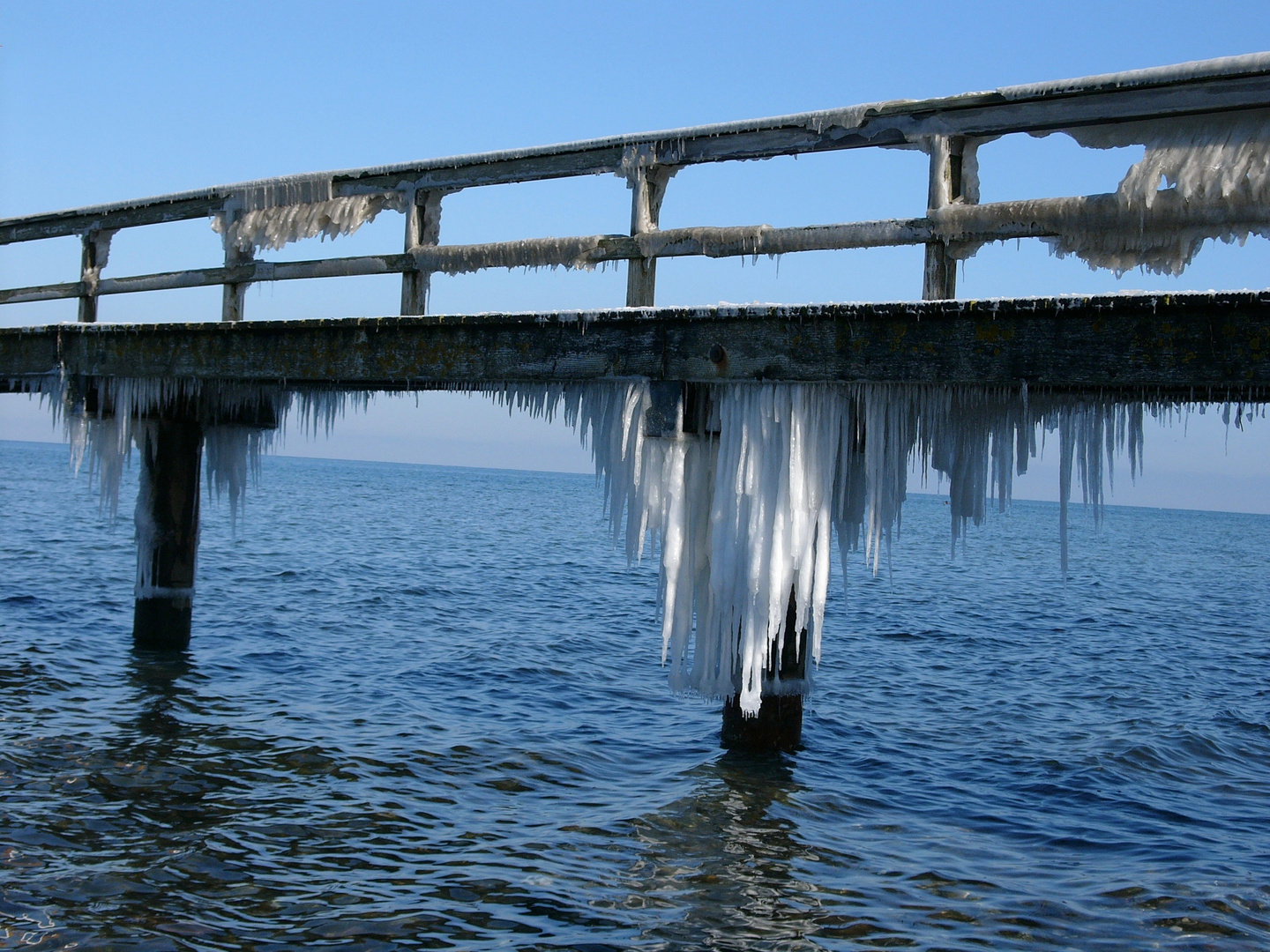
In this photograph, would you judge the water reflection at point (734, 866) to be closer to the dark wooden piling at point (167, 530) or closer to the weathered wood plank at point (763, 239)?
the weathered wood plank at point (763, 239)

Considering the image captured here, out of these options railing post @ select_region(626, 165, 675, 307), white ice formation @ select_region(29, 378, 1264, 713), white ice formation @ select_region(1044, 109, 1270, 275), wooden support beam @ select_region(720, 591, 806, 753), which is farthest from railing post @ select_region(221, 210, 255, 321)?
white ice formation @ select_region(1044, 109, 1270, 275)

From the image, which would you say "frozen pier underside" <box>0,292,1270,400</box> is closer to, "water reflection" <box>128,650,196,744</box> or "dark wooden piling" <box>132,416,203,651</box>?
"dark wooden piling" <box>132,416,203,651</box>

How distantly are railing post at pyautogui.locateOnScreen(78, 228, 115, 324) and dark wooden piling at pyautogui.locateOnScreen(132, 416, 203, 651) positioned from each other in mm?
1603

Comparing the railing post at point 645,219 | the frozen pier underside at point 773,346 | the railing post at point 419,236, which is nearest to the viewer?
the frozen pier underside at point 773,346

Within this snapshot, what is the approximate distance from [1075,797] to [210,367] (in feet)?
24.4

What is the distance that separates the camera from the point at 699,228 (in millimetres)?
5512

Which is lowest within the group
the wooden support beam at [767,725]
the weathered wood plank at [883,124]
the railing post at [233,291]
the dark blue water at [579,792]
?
the dark blue water at [579,792]

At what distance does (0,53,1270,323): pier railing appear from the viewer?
4.41m

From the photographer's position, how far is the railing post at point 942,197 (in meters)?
4.90

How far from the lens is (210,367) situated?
24.1 feet

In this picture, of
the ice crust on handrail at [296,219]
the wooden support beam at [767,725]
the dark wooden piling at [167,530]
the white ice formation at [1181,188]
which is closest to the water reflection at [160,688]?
the dark wooden piling at [167,530]

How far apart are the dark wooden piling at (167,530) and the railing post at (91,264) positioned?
1.60 m

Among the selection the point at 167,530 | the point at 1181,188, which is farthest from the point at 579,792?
the point at 167,530

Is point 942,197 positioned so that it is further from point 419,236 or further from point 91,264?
point 91,264
